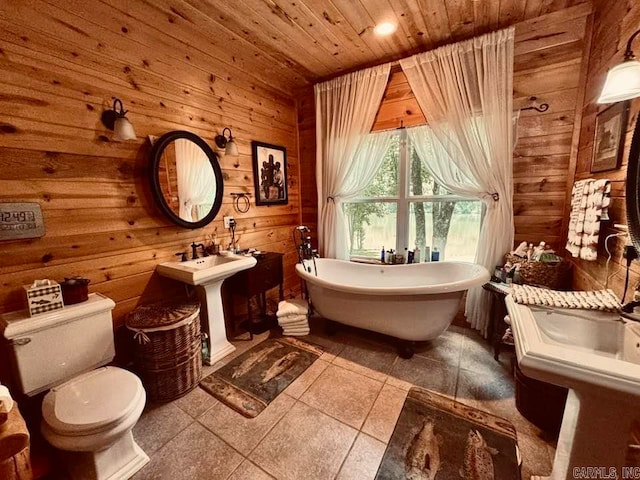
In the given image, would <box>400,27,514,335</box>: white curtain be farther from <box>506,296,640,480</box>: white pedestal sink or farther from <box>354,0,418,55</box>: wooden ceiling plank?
<box>506,296,640,480</box>: white pedestal sink

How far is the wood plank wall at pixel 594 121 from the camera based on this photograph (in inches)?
52.8

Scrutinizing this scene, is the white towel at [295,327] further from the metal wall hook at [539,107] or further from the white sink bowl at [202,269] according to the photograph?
the metal wall hook at [539,107]

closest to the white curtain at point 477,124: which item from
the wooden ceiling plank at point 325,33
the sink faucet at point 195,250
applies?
the wooden ceiling plank at point 325,33

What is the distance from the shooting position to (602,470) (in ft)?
2.99

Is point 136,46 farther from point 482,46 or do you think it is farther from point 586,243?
point 586,243

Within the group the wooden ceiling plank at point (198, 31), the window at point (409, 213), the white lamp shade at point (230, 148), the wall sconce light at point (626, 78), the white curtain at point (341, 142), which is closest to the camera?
the wall sconce light at point (626, 78)

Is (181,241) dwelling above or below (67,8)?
below

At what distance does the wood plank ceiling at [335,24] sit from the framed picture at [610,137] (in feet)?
3.35

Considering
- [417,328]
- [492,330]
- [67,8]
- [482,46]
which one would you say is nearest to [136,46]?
[67,8]

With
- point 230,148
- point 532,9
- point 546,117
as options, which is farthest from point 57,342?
point 532,9

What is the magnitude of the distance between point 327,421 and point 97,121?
2.35 m

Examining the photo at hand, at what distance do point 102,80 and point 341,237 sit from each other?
2.42 meters

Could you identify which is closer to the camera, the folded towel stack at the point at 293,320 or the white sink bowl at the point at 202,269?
the white sink bowl at the point at 202,269

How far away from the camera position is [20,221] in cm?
141
